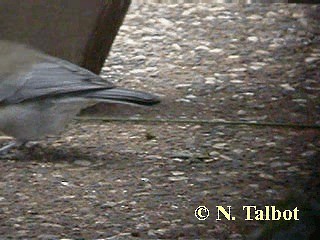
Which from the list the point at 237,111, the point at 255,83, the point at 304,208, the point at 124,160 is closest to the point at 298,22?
the point at 255,83

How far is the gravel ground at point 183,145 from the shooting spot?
Answer: 423cm

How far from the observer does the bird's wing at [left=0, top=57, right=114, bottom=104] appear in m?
5.02

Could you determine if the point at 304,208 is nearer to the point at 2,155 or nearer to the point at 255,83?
the point at 2,155

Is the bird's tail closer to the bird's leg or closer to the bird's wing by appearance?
the bird's wing

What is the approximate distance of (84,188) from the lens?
Result: 461cm

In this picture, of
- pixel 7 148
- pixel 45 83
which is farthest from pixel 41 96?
pixel 7 148

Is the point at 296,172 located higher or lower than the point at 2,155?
higher

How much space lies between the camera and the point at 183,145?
529cm

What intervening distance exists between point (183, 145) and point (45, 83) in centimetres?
78

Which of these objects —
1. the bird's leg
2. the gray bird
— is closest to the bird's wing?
the gray bird

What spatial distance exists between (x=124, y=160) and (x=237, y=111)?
1.16 m

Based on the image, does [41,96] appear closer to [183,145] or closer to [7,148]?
[7,148]

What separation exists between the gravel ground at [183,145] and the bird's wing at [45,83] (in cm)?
33

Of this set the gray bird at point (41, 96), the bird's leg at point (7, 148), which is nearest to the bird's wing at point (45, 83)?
the gray bird at point (41, 96)
